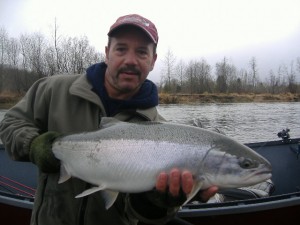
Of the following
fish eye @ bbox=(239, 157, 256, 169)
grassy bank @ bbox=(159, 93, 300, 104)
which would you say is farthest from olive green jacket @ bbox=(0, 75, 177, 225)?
grassy bank @ bbox=(159, 93, 300, 104)

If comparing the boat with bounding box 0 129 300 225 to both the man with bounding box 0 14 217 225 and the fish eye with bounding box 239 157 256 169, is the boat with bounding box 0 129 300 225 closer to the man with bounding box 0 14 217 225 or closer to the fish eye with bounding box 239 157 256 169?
the man with bounding box 0 14 217 225

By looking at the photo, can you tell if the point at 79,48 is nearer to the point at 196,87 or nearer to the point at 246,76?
the point at 196,87

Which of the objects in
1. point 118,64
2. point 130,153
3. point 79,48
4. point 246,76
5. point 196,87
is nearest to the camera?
point 130,153

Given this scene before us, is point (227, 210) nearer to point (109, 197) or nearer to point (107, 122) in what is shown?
point (109, 197)

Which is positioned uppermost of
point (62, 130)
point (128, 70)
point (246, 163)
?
point (128, 70)

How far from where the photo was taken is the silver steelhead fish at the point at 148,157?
7.63 feet

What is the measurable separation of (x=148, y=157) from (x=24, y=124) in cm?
103

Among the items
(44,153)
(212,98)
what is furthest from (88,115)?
(212,98)

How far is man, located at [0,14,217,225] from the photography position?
2.65 meters

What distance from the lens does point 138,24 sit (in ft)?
9.42

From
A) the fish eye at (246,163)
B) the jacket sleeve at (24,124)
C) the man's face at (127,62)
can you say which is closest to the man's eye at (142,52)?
the man's face at (127,62)

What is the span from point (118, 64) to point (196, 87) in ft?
250

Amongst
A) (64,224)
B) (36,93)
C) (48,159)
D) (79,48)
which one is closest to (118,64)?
(36,93)

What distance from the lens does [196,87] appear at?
78.1 meters
